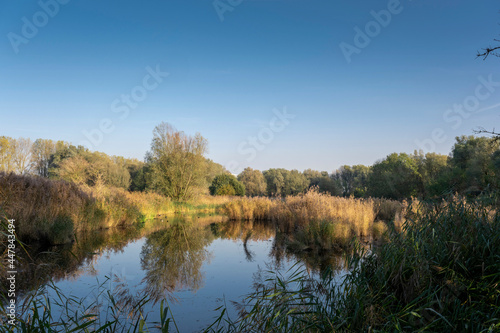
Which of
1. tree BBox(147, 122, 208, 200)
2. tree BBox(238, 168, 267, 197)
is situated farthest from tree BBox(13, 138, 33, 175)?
tree BBox(238, 168, 267, 197)

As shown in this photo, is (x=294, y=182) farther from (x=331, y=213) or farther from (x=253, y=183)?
(x=331, y=213)

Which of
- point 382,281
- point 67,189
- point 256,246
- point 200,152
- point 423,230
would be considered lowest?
point 256,246

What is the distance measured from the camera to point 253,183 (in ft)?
244

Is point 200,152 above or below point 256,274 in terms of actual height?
above

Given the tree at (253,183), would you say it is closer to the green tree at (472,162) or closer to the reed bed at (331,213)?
the green tree at (472,162)

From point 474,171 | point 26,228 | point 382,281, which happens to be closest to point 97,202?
point 26,228

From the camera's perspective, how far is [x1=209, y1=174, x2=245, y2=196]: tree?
138ft

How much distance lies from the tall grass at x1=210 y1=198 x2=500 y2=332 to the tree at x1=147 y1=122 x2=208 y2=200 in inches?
1023

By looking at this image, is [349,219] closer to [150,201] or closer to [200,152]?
[150,201]

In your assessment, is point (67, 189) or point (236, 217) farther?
point (236, 217)

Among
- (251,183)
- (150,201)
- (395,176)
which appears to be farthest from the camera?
(251,183)

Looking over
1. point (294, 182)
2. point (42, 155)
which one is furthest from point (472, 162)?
point (42, 155)

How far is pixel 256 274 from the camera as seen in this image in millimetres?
7363

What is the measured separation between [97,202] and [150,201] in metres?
8.09
